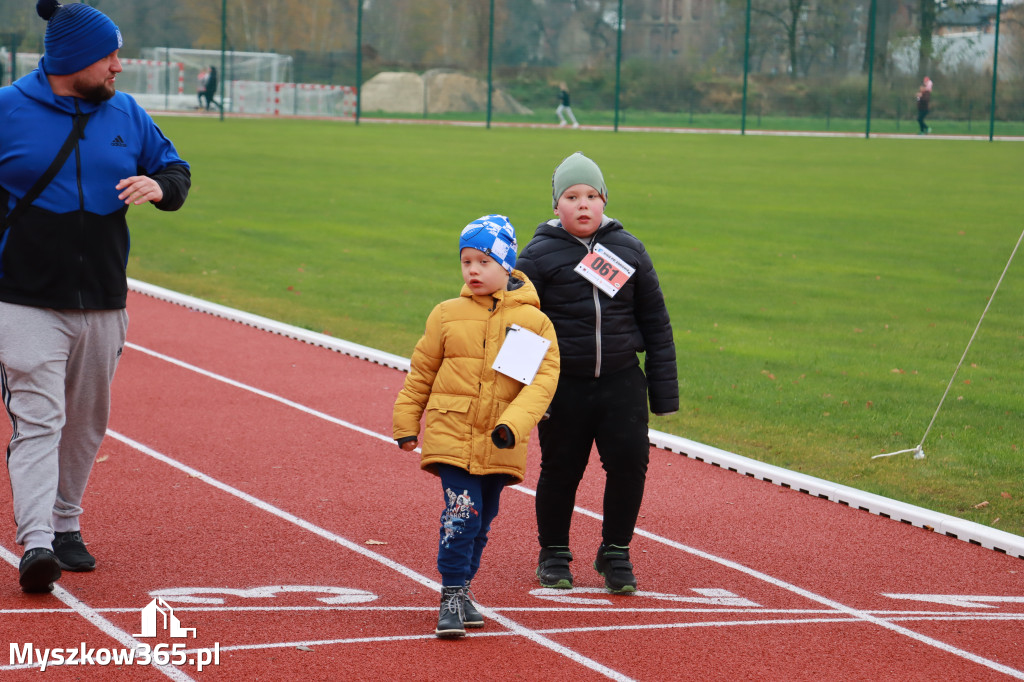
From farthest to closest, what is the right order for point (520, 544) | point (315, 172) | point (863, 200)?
1. point (315, 172)
2. point (863, 200)
3. point (520, 544)

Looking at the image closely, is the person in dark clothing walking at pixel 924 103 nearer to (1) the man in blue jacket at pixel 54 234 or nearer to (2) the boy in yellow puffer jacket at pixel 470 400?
(2) the boy in yellow puffer jacket at pixel 470 400

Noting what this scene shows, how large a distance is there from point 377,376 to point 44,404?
5.24 m

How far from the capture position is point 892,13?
5044 centimetres

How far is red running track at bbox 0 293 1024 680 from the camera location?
470 centimetres

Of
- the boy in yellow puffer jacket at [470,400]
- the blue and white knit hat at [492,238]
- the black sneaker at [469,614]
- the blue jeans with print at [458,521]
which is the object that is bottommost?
the black sneaker at [469,614]

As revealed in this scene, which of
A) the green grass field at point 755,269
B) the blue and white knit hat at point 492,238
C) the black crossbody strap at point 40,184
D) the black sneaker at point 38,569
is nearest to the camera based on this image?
the blue and white knit hat at point 492,238

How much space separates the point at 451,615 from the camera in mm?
4832

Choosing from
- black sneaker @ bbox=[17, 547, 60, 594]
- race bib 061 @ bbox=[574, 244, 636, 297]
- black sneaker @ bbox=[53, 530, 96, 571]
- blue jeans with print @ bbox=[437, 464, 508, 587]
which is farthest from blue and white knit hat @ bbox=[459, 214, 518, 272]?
black sneaker @ bbox=[53, 530, 96, 571]

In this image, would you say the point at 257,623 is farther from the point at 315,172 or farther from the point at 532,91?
the point at 532,91

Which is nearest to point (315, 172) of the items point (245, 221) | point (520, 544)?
point (245, 221)

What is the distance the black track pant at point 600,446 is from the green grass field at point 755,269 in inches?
103

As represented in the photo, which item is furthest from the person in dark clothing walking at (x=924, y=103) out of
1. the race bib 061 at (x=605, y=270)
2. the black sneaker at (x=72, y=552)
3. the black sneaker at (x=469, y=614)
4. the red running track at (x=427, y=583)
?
the black sneaker at (x=72, y=552)

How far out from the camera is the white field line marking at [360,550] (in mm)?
4727

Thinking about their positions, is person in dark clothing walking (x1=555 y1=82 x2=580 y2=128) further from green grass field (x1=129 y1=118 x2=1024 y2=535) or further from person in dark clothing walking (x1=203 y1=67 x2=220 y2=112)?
green grass field (x1=129 y1=118 x2=1024 y2=535)
